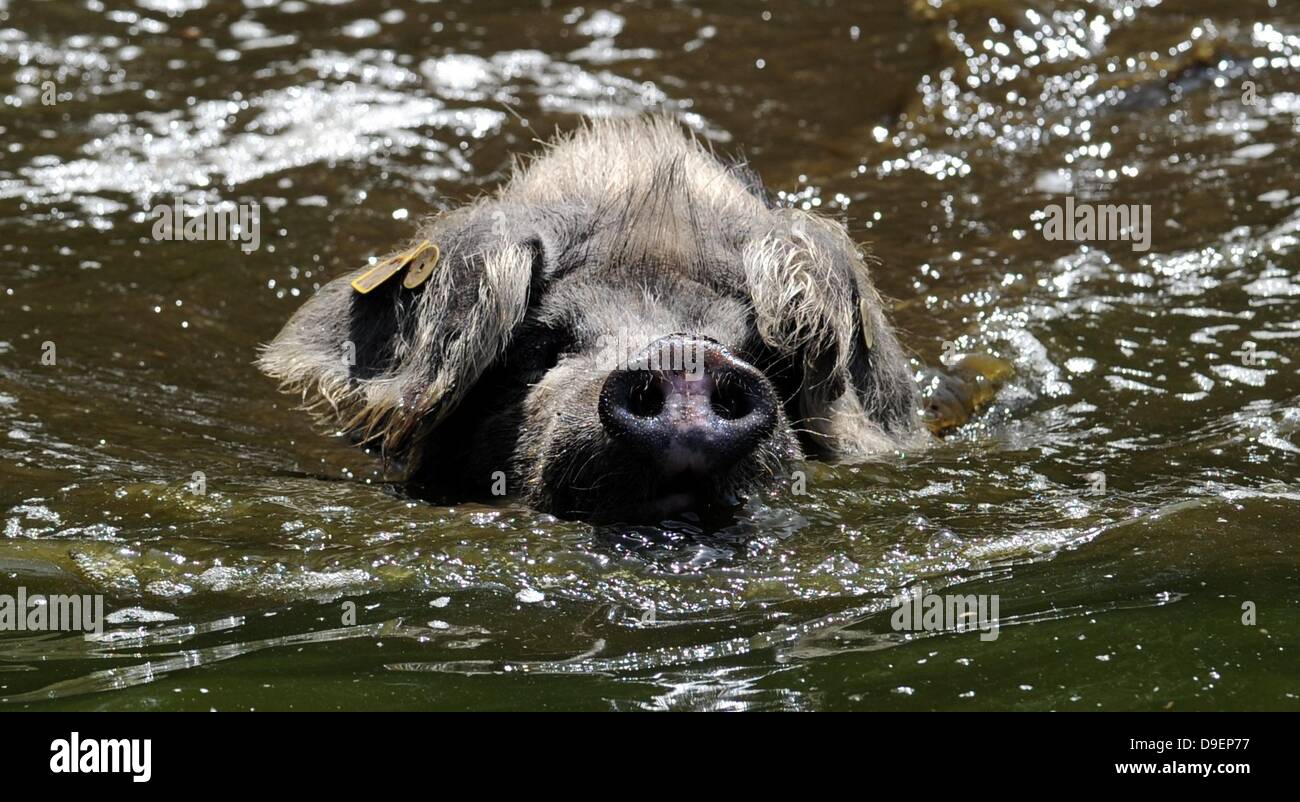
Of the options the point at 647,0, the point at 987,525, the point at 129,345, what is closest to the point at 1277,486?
the point at 987,525

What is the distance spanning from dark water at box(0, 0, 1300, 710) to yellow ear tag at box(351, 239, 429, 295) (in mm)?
733

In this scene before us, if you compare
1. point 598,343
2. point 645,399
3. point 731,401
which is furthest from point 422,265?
point 731,401

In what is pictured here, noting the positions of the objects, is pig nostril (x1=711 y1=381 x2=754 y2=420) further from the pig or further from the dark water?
the dark water

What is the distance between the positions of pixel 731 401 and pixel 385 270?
63.7 inches

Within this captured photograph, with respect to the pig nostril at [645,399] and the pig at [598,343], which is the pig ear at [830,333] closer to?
the pig at [598,343]

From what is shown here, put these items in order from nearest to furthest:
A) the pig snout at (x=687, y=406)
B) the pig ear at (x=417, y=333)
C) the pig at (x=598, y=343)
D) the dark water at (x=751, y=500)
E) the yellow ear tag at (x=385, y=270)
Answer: the dark water at (x=751, y=500) → the pig snout at (x=687, y=406) → the pig at (x=598, y=343) → the pig ear at (x=417, y=333) → the yellow ear tag at (x=385, y=270)

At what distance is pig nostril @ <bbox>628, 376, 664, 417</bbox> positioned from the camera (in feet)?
16.3

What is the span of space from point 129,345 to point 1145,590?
5231mm

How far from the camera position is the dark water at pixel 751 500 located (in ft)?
13.7

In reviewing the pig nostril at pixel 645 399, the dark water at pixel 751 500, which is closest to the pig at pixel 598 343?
the pig nostril at pixel 645 399

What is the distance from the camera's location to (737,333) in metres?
5.82

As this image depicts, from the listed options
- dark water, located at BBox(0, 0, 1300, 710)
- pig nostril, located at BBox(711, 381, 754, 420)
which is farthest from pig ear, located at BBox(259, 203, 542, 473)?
pig nostril, located at BBox(711, 381, 754, 420)

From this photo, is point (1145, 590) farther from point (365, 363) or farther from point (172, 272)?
point (172, 272)

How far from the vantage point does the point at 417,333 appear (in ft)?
19.5
